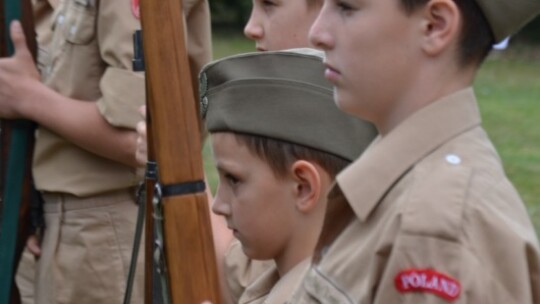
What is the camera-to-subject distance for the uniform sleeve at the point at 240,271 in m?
2.92

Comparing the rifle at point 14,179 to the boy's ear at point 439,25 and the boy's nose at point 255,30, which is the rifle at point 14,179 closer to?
the boy's nose at point 255,30

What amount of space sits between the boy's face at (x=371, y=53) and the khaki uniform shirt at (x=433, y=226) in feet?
0.19

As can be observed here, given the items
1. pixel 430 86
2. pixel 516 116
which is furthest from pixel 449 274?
pixel 516 116

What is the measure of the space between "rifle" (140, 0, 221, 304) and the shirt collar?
0.43 m

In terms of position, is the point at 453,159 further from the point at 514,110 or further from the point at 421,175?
the point at 514,110

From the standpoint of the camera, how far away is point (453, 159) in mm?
1931

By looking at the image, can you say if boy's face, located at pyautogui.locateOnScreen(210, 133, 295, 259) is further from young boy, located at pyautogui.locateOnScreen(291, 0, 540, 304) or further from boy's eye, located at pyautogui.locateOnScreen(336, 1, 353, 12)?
boy's eye, located at pyautogui.locateOnScreen(336, 1, 353, 12)

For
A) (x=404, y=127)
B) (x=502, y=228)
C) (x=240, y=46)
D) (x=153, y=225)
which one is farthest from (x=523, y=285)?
(x=240, y=46)

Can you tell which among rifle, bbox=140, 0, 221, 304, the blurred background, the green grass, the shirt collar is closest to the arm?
rifle, bbox=140, 0, 221, 304

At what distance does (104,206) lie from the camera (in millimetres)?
3703

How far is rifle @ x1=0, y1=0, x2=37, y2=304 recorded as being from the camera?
356 centimetres

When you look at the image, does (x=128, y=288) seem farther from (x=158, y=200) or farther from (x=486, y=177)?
(x=486, y=177)

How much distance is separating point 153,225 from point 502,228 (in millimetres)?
887

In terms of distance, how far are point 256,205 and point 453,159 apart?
30.9 inches
